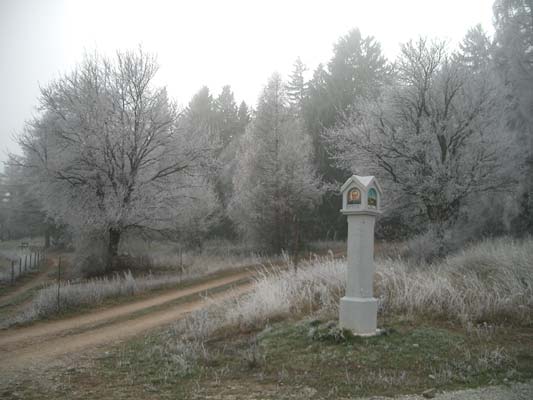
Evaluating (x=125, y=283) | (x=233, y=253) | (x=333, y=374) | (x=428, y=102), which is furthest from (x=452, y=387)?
(x=233, y=253)

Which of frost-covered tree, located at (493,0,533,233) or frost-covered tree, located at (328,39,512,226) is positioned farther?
frost-covered tree, located at (493,0,533,233)

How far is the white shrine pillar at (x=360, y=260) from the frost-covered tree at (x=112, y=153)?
488 inches

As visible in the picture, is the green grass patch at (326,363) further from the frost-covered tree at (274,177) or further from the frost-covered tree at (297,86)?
the frost-covered tree at (297,86)

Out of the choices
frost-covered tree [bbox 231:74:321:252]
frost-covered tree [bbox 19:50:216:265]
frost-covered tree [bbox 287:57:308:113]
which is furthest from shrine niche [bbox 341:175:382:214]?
frost-covered tree [bbox 287:57:308:113]

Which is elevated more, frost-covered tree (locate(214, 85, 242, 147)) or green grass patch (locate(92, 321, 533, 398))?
frost-covered tree (locate(214, 85, 242, 147))

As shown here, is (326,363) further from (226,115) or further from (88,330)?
(226,115)

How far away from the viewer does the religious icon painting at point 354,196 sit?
8.55 m

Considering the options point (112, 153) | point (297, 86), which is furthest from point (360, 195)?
point (297, 86)

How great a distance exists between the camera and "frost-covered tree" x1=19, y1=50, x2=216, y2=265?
64.3 ft

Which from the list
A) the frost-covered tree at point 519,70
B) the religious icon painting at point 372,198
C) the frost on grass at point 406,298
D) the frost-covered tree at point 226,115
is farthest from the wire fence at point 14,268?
the frost-covered tree at point 226,115

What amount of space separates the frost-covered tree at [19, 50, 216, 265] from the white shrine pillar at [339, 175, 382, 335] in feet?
40.7

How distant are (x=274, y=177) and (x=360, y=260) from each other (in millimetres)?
17519

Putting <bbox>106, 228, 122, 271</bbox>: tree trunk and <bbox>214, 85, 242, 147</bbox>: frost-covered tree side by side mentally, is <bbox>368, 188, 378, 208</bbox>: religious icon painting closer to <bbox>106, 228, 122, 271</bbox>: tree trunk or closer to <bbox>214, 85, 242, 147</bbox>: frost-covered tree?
<bbox>106, 228, 122, 271</bbox>: tree trunk

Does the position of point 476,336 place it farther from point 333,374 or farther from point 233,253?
point 233,253
